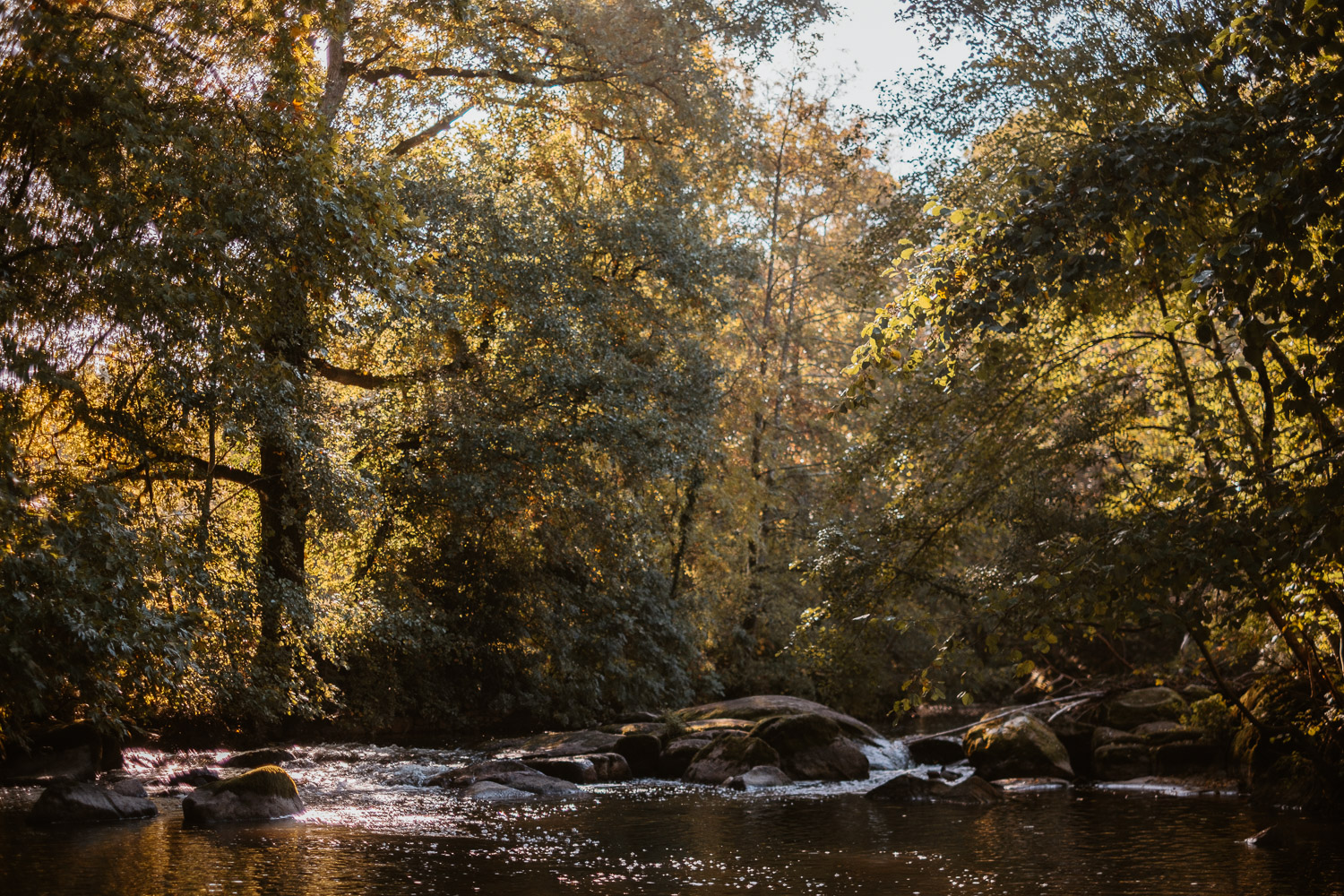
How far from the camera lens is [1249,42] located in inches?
172

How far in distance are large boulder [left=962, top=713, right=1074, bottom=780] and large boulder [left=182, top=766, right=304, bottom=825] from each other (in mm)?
9360

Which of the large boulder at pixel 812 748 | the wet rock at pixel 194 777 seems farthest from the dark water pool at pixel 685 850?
the large boulder at pixel 812 748

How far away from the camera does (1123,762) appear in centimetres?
1441

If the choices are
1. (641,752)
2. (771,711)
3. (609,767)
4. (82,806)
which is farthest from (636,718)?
(82,806)

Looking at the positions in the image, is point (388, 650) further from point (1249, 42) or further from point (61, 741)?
point (1249, 42)

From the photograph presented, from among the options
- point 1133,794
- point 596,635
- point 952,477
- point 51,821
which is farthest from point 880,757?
point 51,821

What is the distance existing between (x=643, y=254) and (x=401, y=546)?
6.80m

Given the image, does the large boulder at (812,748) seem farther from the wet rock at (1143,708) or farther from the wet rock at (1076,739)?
the wet rock at (1143,708)

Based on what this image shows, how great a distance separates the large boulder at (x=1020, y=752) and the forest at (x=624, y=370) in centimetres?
214

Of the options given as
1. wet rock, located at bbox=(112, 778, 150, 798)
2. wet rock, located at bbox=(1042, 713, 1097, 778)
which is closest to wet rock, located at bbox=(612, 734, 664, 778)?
wet rock, located at bbox=(1042, 713, 1097, 778)

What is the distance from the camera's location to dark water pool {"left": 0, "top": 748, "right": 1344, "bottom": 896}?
25.1 ft

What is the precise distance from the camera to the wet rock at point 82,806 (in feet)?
32.1

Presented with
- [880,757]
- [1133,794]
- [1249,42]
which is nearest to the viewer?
[1249,42]

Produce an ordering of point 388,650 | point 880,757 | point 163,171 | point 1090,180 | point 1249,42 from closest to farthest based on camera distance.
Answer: point 1249,42, point 1090,180, point 163,171, point 880,757, point 388,650
